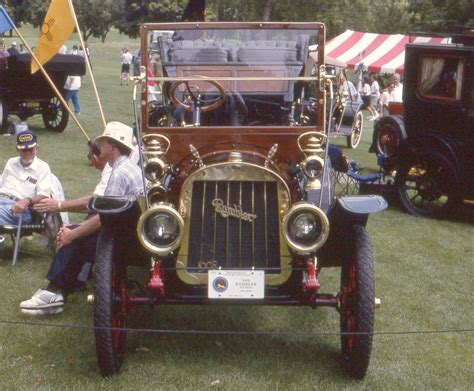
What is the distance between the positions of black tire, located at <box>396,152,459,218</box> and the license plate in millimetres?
5101

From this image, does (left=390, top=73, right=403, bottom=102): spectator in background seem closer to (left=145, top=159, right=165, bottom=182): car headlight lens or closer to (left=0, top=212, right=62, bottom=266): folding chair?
(left=0, top=212, right=62, bottom=266): folding chair

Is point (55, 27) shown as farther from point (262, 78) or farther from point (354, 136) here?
point (354, 136)

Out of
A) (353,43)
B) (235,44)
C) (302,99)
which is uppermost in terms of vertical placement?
(235,44)

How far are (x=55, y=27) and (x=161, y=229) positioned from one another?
398 cm

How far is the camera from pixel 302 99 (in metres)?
5.52

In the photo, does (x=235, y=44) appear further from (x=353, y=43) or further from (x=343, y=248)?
(x=353, y=43)

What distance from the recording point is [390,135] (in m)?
10.1

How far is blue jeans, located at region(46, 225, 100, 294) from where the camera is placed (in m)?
5.30

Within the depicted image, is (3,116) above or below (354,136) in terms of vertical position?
above

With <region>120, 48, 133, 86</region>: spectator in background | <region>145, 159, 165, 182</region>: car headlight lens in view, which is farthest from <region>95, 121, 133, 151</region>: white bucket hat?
<region>120, 48, 133, 86</region>: spectator in background

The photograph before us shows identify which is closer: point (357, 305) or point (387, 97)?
point (357, 305)

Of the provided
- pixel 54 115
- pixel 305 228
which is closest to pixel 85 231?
pixel 305 228

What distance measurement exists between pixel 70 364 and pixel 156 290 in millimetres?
719

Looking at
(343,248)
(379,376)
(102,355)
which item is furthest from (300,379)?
(102,355)
